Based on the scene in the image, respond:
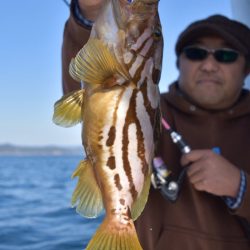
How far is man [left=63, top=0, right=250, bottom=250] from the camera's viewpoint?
241 cm

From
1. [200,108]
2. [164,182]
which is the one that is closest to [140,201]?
[164,182]

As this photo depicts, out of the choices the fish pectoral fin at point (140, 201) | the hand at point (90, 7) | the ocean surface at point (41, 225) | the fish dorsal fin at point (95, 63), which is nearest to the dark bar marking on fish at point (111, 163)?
the fish pectoral fin at point (140, 201)

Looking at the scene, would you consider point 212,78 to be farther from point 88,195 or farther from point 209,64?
point 88,195

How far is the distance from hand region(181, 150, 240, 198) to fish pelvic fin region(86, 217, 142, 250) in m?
0.89

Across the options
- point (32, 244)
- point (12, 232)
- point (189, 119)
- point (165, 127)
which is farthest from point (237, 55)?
point (12, 232)

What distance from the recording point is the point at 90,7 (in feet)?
6.15

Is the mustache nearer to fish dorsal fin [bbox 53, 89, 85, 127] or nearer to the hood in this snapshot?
the hood

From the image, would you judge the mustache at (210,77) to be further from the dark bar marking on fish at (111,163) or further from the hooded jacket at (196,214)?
the dark bar marking on fish at (111,163)

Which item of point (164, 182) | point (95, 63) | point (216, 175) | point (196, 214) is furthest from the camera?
point (196, 214)

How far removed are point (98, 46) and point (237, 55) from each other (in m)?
1.70

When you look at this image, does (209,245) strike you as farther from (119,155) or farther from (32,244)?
(32,244)

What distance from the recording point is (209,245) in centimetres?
266

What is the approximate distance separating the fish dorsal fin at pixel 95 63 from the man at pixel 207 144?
1051 millimetres

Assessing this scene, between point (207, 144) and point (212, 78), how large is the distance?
0.43 m
